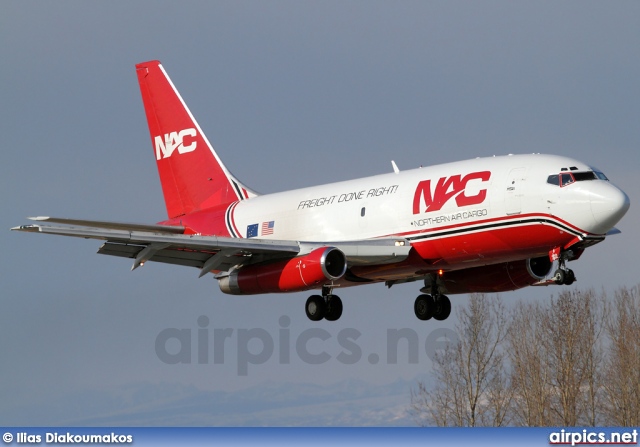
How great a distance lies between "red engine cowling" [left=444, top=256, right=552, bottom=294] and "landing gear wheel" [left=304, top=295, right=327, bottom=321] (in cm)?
585

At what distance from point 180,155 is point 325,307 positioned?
46.7 ft

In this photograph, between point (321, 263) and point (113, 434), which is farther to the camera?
point (321, 263)

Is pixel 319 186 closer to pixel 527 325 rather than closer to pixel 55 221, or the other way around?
pixel 55 221

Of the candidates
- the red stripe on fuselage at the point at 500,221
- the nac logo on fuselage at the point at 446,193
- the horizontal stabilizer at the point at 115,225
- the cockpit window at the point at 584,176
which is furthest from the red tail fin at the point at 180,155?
the cockpit window at the point at 584,176

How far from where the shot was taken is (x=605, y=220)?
5169 cm

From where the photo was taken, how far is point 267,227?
200 ft

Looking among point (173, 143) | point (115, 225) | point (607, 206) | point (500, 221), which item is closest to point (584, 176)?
point (607, 206)

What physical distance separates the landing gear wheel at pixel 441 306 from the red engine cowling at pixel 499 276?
386mm

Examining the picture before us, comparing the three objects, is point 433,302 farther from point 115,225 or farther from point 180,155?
point 180,155

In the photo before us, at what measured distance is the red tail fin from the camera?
218 ft

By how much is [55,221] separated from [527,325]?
39.6 meters

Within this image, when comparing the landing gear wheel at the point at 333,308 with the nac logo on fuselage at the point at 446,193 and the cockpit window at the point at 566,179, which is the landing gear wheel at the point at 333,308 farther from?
the cockpit window at the point at 566,179

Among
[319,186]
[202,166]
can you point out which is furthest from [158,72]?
[319,186]

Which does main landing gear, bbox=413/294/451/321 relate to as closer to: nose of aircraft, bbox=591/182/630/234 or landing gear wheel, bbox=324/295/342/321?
landing gear wheel, bbox=324/295/342/321
